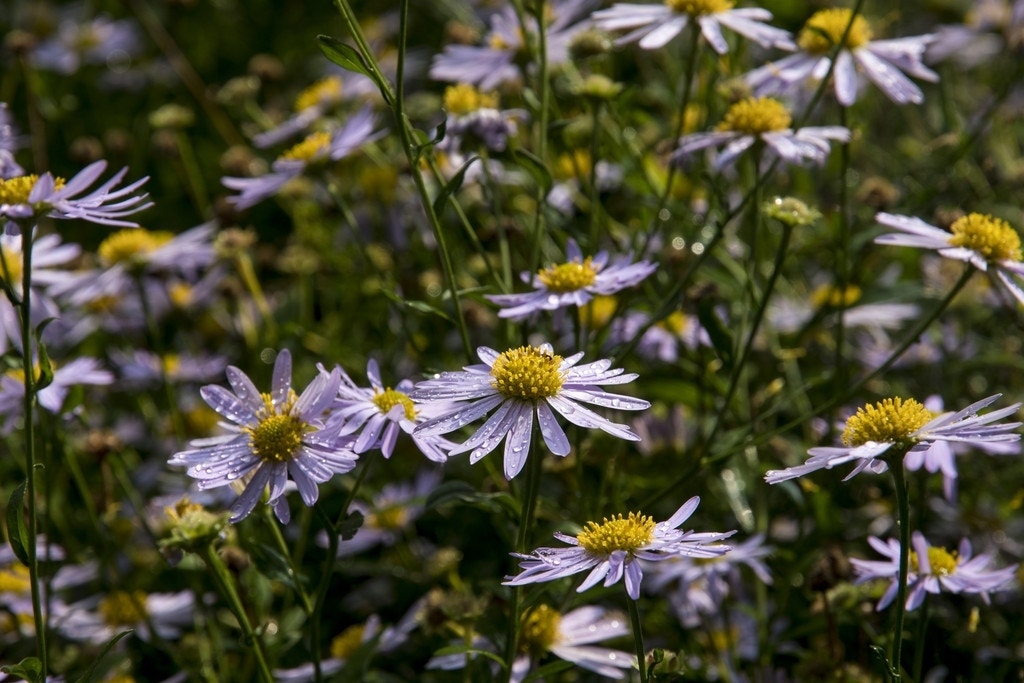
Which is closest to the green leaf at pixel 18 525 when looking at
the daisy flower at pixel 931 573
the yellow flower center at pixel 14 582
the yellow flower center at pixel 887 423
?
the yellow flower center at pixel 14 582

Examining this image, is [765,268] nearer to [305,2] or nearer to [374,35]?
[374,35]

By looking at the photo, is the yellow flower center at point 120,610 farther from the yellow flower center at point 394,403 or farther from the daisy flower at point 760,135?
the daisy flower at point 760,135

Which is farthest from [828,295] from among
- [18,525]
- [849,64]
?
[18,525]

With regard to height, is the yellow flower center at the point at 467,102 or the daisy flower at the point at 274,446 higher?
the yellow flower center at the point at 467,102

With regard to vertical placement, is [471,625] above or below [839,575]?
above

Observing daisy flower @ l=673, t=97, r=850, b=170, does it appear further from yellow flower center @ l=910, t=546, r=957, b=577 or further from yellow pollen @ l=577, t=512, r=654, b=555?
yellow pollen @ l=577, t=512, r=654, b=555

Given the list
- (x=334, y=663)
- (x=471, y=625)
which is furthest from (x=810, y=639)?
(x=334, y=663)

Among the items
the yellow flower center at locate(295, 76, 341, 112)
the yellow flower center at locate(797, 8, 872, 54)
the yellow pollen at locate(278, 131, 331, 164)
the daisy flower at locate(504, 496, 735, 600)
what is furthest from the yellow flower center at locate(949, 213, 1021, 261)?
the yellow flower center at locate(295, 76, 341, 112)
